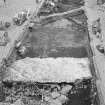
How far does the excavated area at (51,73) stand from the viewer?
8391 mm

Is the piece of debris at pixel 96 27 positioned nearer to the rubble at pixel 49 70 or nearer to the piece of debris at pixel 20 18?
the rubble at pixel 49 70

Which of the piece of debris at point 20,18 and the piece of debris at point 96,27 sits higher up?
the piece of debris at point 20,18

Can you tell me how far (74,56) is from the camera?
428 inches

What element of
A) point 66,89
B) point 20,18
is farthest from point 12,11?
point 66,89

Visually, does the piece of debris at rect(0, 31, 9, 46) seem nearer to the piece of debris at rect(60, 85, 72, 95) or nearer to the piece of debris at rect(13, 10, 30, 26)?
the piece of debris at rect(13, 10, 30, 26)

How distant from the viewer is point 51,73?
9258mm

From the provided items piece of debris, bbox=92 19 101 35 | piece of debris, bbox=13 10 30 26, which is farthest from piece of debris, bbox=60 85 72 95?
piece of debris, bbox=13 10 30 26

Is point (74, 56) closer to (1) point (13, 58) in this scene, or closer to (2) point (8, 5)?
(1) point (13, 58)

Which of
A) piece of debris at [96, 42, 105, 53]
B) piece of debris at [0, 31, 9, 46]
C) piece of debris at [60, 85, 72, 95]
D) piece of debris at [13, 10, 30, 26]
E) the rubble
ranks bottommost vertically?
piece of debris at [60, 85, 72, 95]

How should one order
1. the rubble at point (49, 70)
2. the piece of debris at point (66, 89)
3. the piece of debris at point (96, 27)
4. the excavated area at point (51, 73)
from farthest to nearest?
the piece of debris at point (96, 27) < the rubble at point (49, 70) < the piece of debris at point (66, 89) < the excavated area at point (51, 73)

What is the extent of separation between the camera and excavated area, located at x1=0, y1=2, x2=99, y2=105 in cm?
839

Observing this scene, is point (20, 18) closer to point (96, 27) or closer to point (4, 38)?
point (4, 38)

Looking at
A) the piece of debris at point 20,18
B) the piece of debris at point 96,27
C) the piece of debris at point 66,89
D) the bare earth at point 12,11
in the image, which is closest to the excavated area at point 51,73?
the piece of debris at point 66,89

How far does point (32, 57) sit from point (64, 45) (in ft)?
5.94
